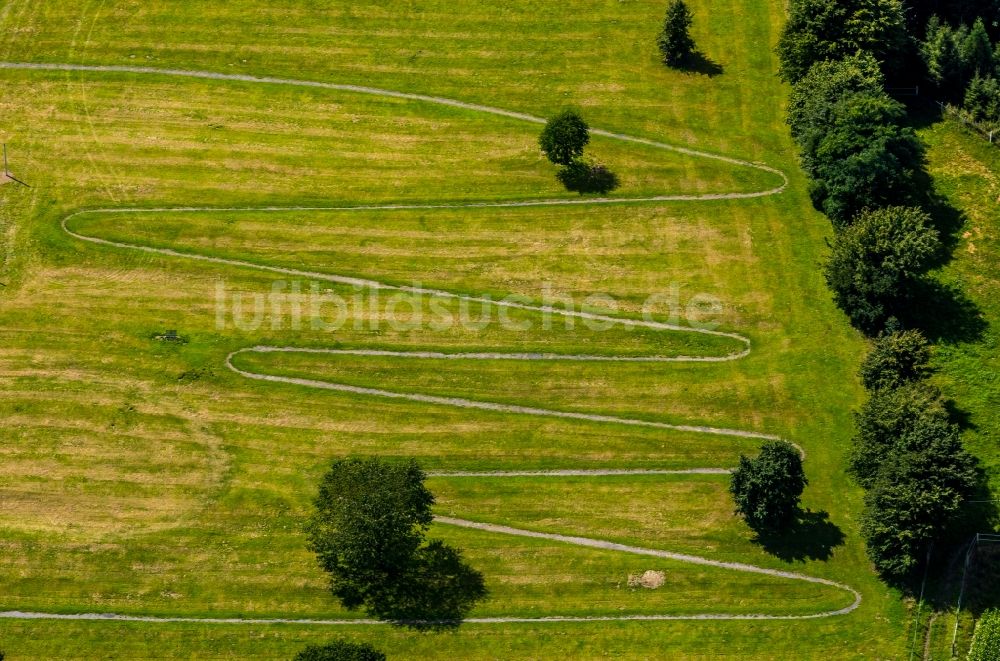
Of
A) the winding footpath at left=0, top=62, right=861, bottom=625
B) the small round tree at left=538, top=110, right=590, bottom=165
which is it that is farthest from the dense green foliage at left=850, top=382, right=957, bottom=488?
the small round tree at left=538, top=110, right=590, bottom=165

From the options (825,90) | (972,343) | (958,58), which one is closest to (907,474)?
(972,343)

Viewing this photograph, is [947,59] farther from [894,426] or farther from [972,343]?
[894,426]

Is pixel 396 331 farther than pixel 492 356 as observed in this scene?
Yes

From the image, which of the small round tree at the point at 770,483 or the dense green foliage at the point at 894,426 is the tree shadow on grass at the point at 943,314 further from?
the small round tree at the point at 770,483

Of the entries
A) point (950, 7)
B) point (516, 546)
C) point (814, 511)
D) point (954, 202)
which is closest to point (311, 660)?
point (516, 546)

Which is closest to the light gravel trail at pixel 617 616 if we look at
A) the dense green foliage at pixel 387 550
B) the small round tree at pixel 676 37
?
the dense green foliage at pixel 387 550

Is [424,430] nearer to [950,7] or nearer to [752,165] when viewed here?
[752,165]

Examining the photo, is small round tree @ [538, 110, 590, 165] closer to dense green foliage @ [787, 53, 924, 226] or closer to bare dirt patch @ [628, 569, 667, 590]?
dense green foliage @ [787, 53, 924, 226]
